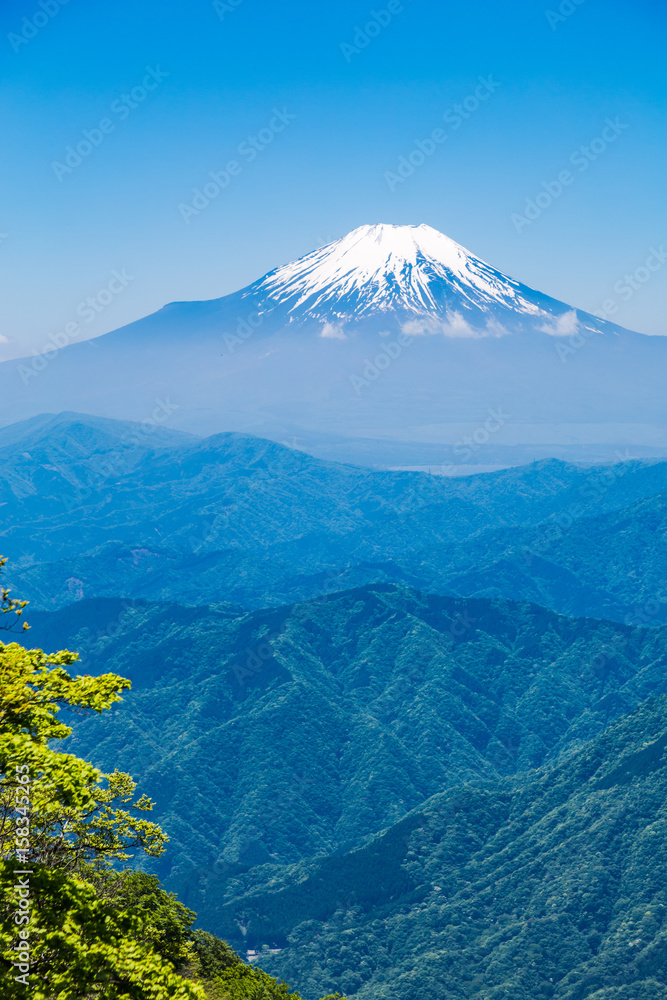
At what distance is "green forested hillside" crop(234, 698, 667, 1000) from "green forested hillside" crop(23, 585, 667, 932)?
16.1 m

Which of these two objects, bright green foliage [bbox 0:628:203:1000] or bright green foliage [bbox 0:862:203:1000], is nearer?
bright green foliage [bbox 0:862:203:1000]

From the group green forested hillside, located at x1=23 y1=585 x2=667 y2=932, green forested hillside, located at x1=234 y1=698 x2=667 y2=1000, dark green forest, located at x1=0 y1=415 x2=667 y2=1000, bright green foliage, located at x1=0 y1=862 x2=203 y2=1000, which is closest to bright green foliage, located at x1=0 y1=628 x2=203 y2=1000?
bright green foliage, located at x1=0 y1=862 x2=203 y2=1000

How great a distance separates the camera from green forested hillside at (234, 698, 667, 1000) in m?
70.2

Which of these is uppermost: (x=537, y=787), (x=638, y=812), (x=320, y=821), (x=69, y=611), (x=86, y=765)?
(x=69, y=611)

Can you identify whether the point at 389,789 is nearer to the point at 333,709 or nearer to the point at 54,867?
the point at 333,709

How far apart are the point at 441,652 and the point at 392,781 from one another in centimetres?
3114

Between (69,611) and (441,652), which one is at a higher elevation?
(69,611)

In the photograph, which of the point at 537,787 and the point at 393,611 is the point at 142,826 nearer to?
the point at 537,787

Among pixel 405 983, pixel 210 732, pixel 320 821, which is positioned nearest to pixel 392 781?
pixel 320 821

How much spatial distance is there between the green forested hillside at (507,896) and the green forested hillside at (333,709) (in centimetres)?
1614

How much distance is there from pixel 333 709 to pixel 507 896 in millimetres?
56729

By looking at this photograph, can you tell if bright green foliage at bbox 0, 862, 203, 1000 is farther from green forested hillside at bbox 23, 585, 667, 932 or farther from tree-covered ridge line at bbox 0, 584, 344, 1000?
green forested hillside at bbox 23, 585, 667, 932

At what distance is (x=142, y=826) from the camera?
17.7m
